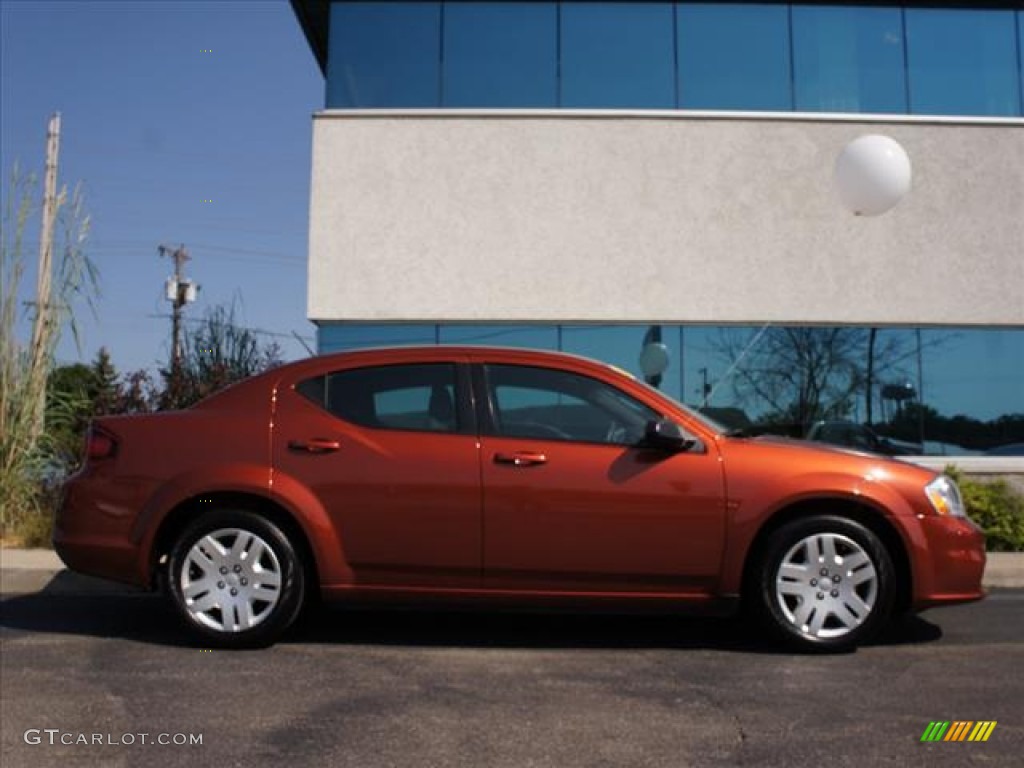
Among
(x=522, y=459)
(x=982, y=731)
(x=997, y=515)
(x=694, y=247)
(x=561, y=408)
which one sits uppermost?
(x=694, y=247)

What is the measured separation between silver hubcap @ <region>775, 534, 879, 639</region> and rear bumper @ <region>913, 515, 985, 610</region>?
257 millimetres

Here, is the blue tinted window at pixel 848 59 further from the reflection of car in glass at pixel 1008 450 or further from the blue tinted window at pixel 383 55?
the blue tinted window at pixel 383 55

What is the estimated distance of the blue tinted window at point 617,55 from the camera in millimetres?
12289

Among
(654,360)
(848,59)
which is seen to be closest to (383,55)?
(654,360)

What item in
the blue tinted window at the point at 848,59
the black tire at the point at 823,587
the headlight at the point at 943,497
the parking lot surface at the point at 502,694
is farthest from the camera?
the blue tinted window at the point at 848,59

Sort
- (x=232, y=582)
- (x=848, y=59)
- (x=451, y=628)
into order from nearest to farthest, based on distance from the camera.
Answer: (x=232, y=582) < (x=451, y=628) < (x=848, y=59)

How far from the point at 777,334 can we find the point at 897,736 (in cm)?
862

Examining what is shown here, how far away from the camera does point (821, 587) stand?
4680mm

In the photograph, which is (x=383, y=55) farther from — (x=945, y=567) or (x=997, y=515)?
(x=945, y=567)

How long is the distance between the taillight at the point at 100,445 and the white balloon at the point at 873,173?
300 inches

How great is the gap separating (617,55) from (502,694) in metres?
10.3

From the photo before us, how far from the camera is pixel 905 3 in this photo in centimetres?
1284

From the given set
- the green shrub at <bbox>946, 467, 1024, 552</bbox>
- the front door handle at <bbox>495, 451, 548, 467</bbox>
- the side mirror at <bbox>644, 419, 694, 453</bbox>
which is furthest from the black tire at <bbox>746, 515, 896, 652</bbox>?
the green shrub at <bbox>946, 467, 1024, 552</bbox>

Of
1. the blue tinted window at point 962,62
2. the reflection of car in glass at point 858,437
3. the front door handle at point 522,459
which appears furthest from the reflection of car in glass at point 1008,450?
the front door handle at point 522,459
